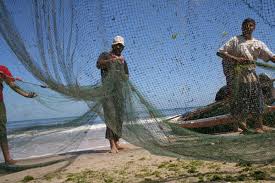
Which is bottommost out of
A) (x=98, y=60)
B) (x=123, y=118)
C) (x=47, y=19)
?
(x=123, y=118)

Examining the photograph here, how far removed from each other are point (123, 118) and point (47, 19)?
1465mm

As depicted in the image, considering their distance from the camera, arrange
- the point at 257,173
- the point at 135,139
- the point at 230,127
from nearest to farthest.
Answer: the point at 257,173, the point at 135,139, the point at 230,127

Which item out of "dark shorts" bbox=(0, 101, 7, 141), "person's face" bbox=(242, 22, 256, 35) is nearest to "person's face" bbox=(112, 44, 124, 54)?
"person's face" bbox=(242, 22, 256, 35)

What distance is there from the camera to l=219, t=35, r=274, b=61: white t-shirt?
15.3 feet

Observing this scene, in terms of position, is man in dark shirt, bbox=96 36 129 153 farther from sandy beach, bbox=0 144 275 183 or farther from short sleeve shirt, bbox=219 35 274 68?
short sleeve shirt, bbox=219 35 274 68

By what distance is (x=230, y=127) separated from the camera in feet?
24.3

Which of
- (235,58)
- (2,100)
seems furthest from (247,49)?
(2,100)

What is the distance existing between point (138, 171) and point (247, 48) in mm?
2093

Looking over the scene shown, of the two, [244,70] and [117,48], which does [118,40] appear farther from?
[244,70]

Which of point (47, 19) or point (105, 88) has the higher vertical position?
point (47, 19)

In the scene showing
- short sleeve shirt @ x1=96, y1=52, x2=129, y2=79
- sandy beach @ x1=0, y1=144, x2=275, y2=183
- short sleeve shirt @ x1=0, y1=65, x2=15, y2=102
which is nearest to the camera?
sandy beach @ x1=0, y1=144, x2=275, y2=183

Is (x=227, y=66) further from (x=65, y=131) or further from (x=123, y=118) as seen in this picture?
(x=65, y=131)

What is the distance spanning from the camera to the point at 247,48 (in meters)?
4.94

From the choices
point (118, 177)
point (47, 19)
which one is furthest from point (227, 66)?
point (47, 19)
